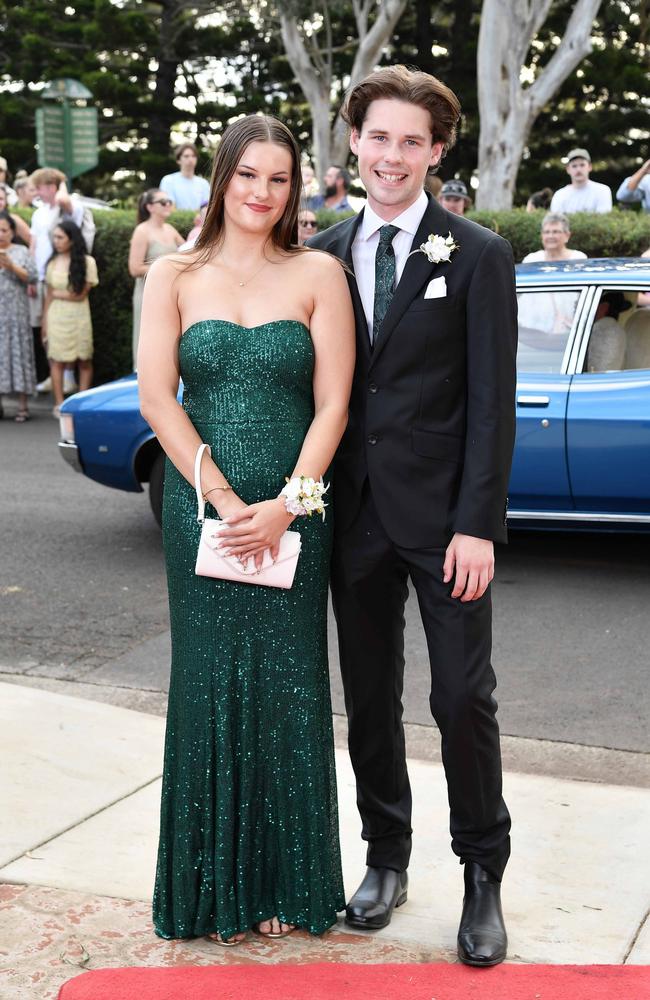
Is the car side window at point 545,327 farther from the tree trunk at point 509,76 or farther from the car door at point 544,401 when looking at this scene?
the tree trunk at point 509,76

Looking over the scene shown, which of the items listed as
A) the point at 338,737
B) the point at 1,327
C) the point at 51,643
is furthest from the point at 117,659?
the point at 1,327

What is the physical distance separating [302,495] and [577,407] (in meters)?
4.14

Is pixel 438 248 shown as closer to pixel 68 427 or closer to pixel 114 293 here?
pixel 68 427

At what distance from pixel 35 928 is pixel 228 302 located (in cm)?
174

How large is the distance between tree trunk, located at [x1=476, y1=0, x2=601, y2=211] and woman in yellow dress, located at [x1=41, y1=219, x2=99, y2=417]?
7.96 meters

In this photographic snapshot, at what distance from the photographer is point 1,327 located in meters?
13.1

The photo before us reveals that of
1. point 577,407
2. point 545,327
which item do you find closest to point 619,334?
point 545,327

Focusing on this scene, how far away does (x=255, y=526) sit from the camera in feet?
10.7

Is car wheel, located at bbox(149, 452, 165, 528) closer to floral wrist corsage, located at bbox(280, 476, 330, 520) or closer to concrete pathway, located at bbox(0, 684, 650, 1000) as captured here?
concrete pathway, located at bbox(0, 684, 650, 1000)

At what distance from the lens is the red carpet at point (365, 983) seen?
3201mm

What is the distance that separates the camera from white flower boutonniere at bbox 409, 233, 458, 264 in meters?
3.29

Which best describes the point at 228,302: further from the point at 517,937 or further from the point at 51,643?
the point at 51,643

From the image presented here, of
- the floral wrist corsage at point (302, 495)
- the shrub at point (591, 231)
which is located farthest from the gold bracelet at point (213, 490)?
the shrub at point (591, 231)

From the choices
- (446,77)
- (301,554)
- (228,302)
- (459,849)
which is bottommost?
(459,849)
